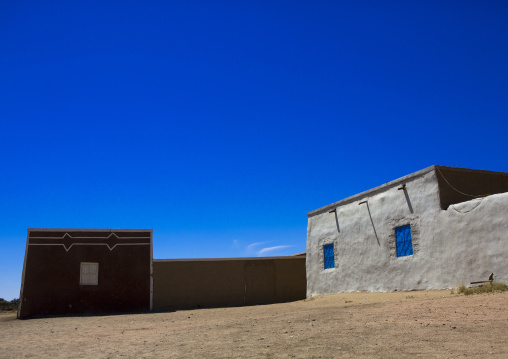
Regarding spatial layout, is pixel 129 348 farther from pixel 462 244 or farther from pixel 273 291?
pixel 273 291

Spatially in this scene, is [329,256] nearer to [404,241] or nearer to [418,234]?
[404,241]

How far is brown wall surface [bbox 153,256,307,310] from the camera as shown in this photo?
23.8 metres

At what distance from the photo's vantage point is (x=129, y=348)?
25.6 feet

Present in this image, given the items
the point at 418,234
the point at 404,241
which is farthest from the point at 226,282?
the point at 418,234

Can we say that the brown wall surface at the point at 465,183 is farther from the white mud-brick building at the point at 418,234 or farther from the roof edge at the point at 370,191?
the roof edge at the point at 370,191

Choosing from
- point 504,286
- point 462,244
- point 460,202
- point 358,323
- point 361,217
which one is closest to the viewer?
point 358,323

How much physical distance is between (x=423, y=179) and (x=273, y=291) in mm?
13082

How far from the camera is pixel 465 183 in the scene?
50.9 ft

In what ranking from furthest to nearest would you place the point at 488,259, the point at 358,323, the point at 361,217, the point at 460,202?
the point at 361,217
the point at 460,202
the point at 488,259
the point at 358,323

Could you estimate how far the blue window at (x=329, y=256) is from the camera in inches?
798

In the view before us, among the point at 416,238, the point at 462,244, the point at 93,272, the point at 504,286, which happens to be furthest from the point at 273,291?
the point at 504,286

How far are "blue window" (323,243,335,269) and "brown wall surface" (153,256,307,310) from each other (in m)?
5.92

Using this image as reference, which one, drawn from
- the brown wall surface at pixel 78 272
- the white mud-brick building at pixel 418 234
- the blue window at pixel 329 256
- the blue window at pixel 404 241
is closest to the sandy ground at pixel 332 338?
the white mud-brick building at pixel 418 234

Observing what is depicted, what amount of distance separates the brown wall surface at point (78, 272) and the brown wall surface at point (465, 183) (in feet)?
43.4
